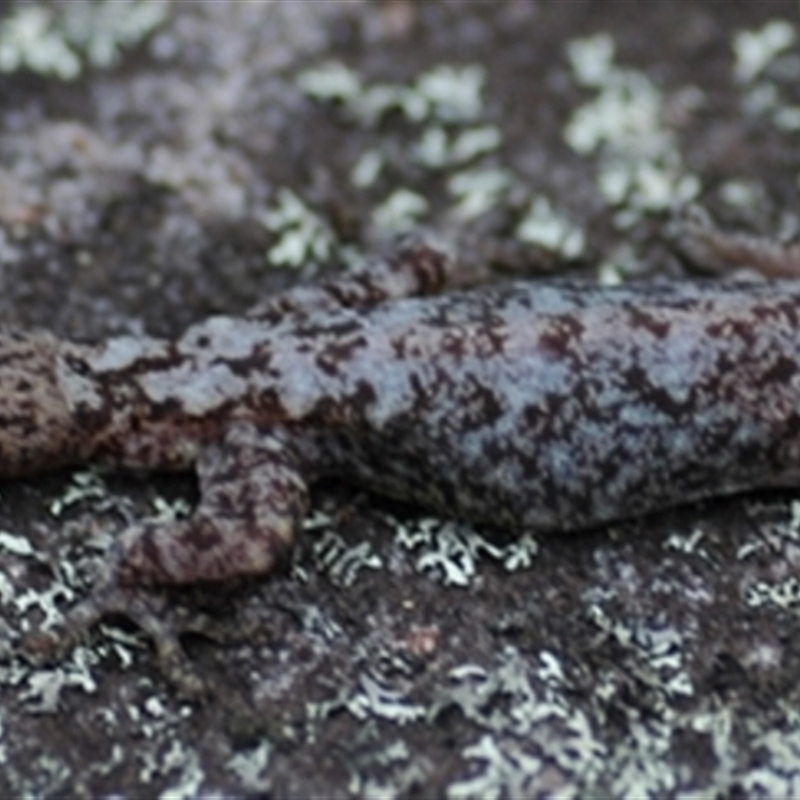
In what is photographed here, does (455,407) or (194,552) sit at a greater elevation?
(455,407)

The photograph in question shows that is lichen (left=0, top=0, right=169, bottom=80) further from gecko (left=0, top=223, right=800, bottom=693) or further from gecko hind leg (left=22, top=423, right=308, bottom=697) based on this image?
gecko hind leg (left=22, top=423, right=308, bottom=697)

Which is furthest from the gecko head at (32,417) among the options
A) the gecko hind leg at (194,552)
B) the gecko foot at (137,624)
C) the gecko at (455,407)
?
the gecko foot at (137,624)

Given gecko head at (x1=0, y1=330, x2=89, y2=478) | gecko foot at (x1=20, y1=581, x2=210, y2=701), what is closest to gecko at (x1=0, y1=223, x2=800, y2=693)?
gecko head at (x1=0, y1=330, x2=89, y2=478)

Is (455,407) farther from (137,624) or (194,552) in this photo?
(137,624)

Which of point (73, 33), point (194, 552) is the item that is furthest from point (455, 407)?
point (73, 33)

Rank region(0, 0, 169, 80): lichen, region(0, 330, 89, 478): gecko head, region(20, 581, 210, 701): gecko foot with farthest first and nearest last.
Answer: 1. region(0, 0, 169, 80): lichen
2. region(0, 330, 89, 478): gecko head
3. region(20, 581, 210, 701): gecko foot

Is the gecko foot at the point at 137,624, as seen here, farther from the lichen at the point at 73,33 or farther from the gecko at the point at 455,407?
the lichen at the point at 73,33

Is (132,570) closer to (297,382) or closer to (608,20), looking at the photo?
(297,382)
